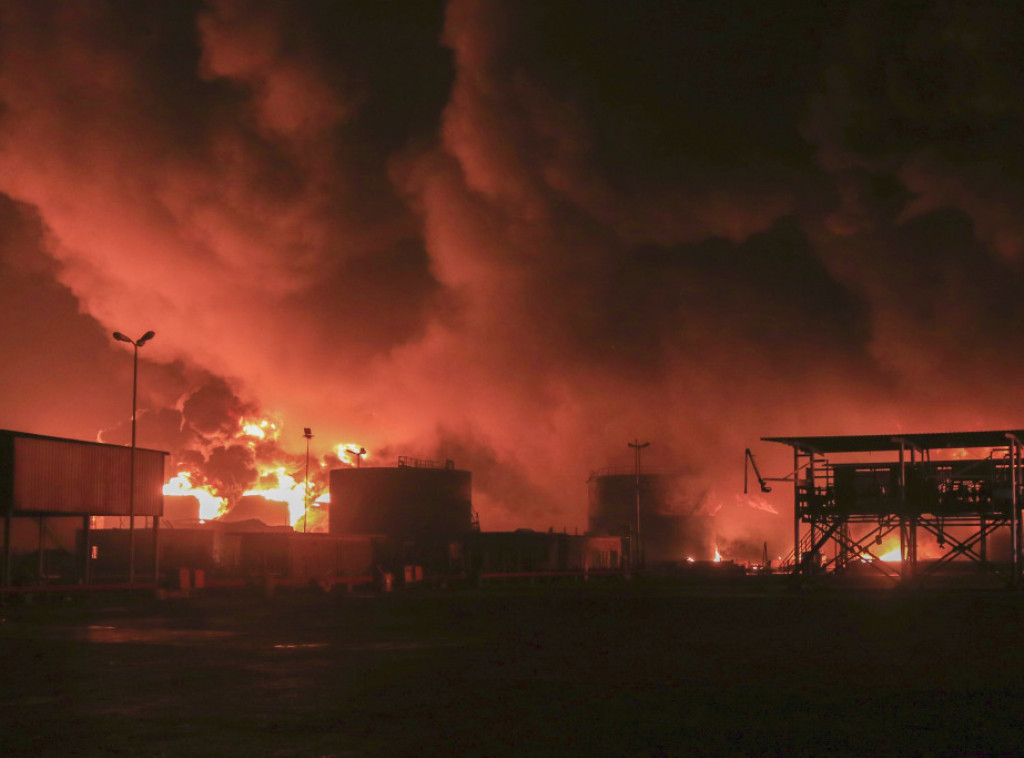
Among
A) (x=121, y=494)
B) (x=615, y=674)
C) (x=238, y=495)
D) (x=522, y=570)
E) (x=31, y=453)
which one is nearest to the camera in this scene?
(x=615, y=674)

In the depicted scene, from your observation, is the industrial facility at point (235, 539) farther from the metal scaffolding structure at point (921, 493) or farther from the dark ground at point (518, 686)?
the metal scaffolding structure at point (921, 493)

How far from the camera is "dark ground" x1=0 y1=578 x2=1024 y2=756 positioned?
10.4 m

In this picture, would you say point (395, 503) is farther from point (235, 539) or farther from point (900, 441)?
point (900, 441)

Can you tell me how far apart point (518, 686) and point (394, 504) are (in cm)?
7229

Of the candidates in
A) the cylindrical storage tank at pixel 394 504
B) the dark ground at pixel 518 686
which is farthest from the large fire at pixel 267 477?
the dark ground at pixel 518 686

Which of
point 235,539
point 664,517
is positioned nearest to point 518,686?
point 235,539

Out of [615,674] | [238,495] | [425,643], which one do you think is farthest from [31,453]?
[238,495]

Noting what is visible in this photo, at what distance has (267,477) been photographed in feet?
379

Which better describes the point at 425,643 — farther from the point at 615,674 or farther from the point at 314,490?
the point at 314,490

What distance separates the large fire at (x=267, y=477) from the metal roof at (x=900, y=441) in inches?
2458

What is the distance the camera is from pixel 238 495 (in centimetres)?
11444

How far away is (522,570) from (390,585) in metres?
29.2

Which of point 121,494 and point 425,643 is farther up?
point 121,494

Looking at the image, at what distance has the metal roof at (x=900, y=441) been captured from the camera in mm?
48125
